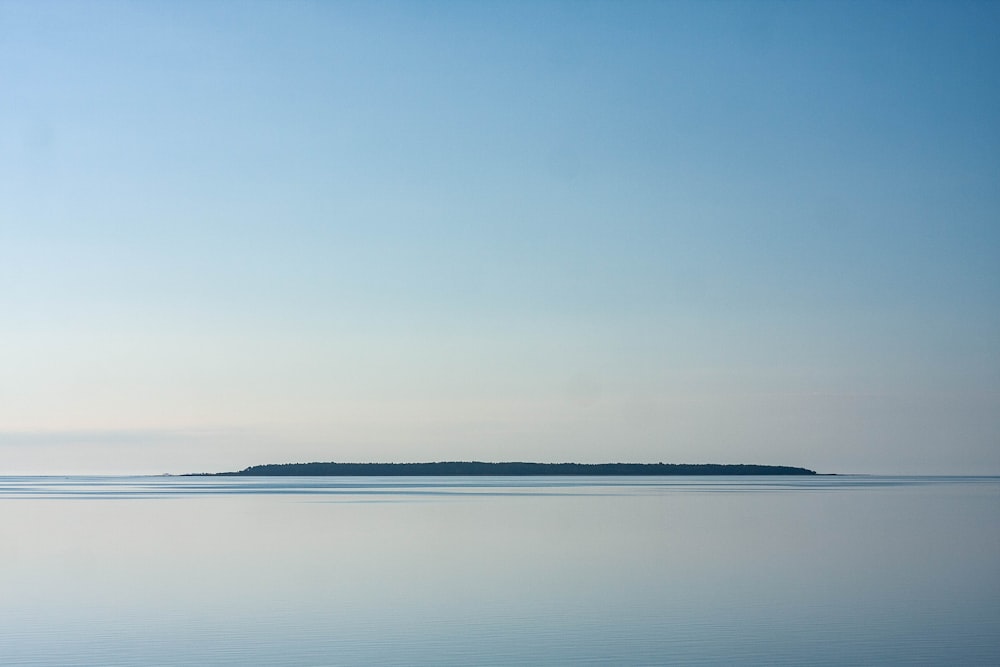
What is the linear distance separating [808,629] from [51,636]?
33.8 feet

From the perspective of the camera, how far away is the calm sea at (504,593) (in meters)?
14.2

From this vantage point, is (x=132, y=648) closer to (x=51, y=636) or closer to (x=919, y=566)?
(x=51, y=636)

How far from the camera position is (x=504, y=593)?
1923 centimetres

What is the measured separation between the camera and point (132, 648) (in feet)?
47.6

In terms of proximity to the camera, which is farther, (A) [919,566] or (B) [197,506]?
(B) [197,506]

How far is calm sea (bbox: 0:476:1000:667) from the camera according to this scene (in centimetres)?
1424

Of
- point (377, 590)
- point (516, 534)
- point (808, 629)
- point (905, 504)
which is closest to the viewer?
point (808, 629)

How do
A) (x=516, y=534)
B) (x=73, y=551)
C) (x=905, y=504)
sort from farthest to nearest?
(x=905, y=504)
(x=516, y=534)
(x=73, y=551)

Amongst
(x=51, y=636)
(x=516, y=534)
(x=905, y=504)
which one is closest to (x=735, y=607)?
(x=51, y=636)

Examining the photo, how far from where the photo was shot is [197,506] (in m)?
51.0

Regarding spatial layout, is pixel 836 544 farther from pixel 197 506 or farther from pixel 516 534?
pixel 197 506

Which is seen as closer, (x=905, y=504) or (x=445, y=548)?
(x=445, y=548)

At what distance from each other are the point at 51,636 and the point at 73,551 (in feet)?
40.4

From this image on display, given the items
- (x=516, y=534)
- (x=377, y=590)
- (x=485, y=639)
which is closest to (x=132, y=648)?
(x=485, y=639)
